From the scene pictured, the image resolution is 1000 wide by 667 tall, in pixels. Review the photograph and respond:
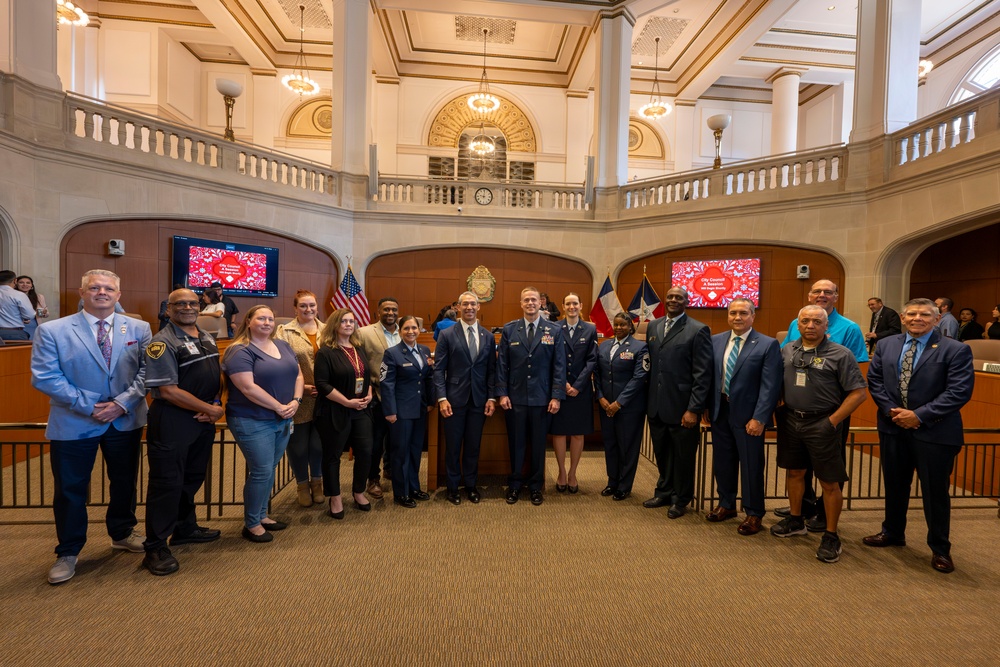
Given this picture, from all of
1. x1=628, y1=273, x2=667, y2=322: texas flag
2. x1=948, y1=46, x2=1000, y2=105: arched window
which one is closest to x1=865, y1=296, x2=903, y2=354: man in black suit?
x1=628, y1=273, x2=667, y2=322: texas flag

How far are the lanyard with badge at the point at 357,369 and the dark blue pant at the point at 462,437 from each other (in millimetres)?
751

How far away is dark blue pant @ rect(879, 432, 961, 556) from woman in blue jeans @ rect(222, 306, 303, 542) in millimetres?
3842

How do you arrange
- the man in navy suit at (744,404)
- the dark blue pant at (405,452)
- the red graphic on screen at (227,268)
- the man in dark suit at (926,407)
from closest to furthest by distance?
the man in dark suit at (926,407) → the man in navy suit at (744,404) → the dark blue pant at (405,452) → the red graphic on screen at (227,268)

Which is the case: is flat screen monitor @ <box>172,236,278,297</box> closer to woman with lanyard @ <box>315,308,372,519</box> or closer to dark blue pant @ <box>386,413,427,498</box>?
woman with lanyard @ <box>315,308,372,519</box>

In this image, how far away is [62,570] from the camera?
269 centimetres

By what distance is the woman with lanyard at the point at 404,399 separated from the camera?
3779 millimetres

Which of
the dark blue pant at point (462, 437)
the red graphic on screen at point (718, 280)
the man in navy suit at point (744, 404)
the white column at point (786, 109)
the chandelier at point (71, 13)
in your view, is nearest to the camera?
the man in navy suit at point (744, 404)

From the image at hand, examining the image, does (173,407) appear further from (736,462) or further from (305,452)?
(736,462)

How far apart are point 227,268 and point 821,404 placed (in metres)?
9.81

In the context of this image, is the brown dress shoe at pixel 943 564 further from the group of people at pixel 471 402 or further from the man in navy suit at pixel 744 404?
the man in navy suit at pixel 744 404

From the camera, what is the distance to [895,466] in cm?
320

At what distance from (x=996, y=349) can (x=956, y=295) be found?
3.81 m

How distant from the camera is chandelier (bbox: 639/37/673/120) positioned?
47.2 feet

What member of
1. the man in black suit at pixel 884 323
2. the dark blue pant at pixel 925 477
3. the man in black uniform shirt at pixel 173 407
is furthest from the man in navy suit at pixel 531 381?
the man in black suit at pixel 884 323
